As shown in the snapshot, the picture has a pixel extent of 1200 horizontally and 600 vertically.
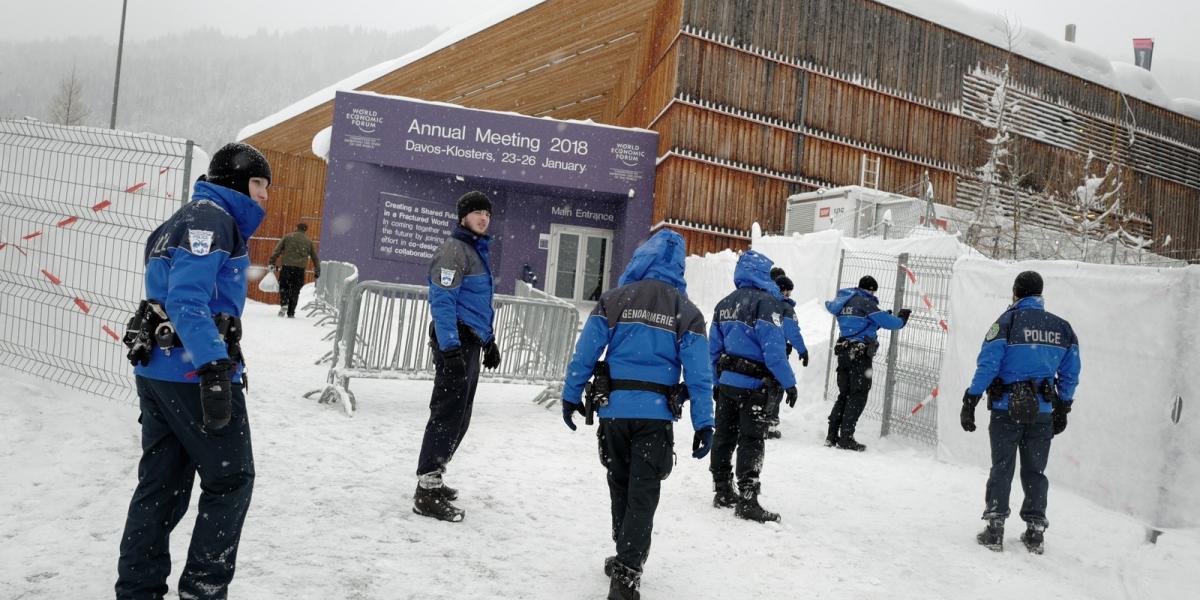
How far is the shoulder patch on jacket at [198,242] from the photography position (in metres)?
2.43

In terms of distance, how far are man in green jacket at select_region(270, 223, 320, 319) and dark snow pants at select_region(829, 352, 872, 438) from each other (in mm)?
10021

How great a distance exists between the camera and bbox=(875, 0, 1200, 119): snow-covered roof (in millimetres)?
22141

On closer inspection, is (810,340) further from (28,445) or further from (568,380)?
(28,445)

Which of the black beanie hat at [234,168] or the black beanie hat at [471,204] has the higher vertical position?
the black beanie hat at [471,204]

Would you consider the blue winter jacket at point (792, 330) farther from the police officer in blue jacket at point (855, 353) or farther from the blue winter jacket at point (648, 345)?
the blue winter jacket at point (648, 345)

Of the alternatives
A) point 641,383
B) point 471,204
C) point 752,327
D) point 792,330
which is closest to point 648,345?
point 641,383

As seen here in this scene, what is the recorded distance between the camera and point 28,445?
4.16 m

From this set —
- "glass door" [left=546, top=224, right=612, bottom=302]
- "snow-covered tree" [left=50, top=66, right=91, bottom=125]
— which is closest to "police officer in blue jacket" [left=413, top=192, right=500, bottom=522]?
"glass door" [left=546, top=224, right=612, bottom=302]

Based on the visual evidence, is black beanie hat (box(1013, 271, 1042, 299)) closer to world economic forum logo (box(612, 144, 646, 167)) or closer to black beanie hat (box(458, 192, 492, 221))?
black beanie hat (box(458, 192, 492, 221))

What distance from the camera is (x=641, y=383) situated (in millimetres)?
3338

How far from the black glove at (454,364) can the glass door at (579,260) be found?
19396 mm

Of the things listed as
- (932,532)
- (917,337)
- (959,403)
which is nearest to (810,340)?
(917,337)

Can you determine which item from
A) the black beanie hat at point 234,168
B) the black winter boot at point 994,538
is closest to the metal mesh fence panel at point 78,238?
the black beanie hat at point 234,168

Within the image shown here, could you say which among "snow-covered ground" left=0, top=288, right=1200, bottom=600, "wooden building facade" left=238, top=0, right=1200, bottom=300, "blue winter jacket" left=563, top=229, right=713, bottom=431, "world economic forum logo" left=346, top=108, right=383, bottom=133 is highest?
"wooden building facade" left=238, top=0, right=1200, bottom=300
